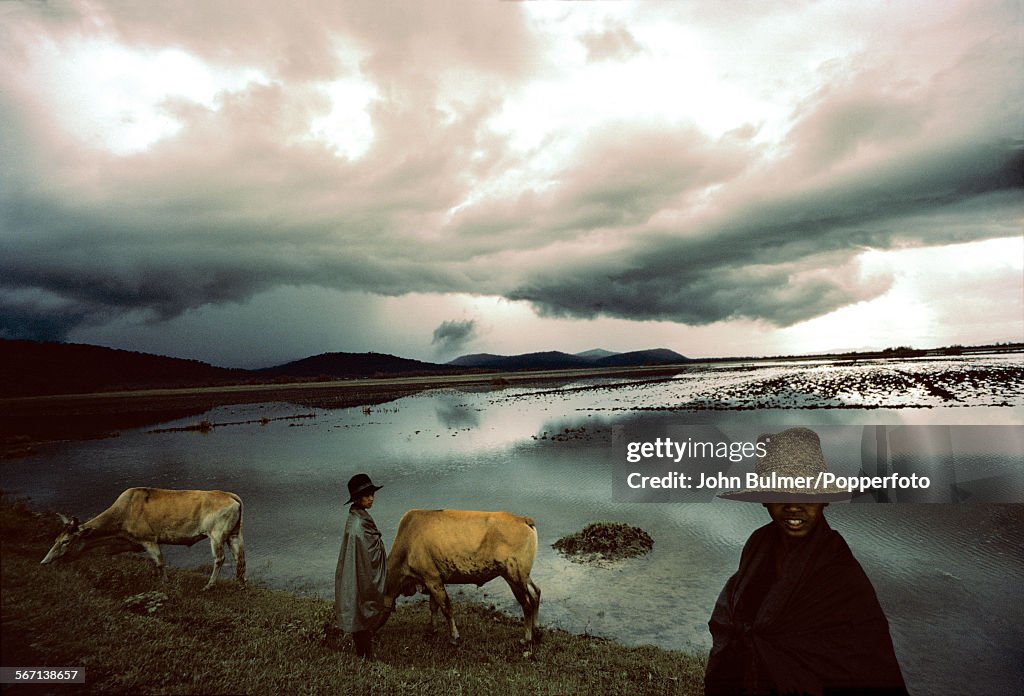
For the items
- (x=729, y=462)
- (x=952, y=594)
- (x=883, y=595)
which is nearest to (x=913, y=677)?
(x=883, y=595)

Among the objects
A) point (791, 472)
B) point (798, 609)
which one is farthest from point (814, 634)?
point (791, 472)

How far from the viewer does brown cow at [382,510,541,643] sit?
395 inches

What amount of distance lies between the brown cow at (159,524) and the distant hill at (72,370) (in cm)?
10849

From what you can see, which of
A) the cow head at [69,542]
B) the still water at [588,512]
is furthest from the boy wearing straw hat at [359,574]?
the cow head at [69,542]

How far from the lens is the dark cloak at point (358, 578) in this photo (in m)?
8.71

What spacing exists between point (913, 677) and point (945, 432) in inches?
1067

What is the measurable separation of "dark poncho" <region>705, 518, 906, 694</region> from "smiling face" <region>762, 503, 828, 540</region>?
74mm

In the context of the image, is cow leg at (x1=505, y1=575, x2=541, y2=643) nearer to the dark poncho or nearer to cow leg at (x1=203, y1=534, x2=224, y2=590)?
the dark poncho

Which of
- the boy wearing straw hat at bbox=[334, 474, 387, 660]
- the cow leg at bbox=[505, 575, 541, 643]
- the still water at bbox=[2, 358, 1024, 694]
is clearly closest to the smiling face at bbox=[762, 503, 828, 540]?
the boy wearing straw hat at bbox=[334, 474, 387, 660]

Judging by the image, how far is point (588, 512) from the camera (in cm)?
2036

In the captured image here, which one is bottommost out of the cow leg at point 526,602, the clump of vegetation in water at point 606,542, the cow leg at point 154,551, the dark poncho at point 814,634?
the clump of vegetation in water at point 606,542

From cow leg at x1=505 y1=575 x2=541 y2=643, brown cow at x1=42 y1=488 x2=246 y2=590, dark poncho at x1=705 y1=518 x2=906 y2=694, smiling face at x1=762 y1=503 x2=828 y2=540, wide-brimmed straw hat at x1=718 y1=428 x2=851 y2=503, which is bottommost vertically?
cow leg at x1=505 y1=575 x2=541 y2=643

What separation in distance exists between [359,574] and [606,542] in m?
10.3

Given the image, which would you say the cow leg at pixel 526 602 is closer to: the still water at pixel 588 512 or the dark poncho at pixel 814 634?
the still water at pixel 588 512
